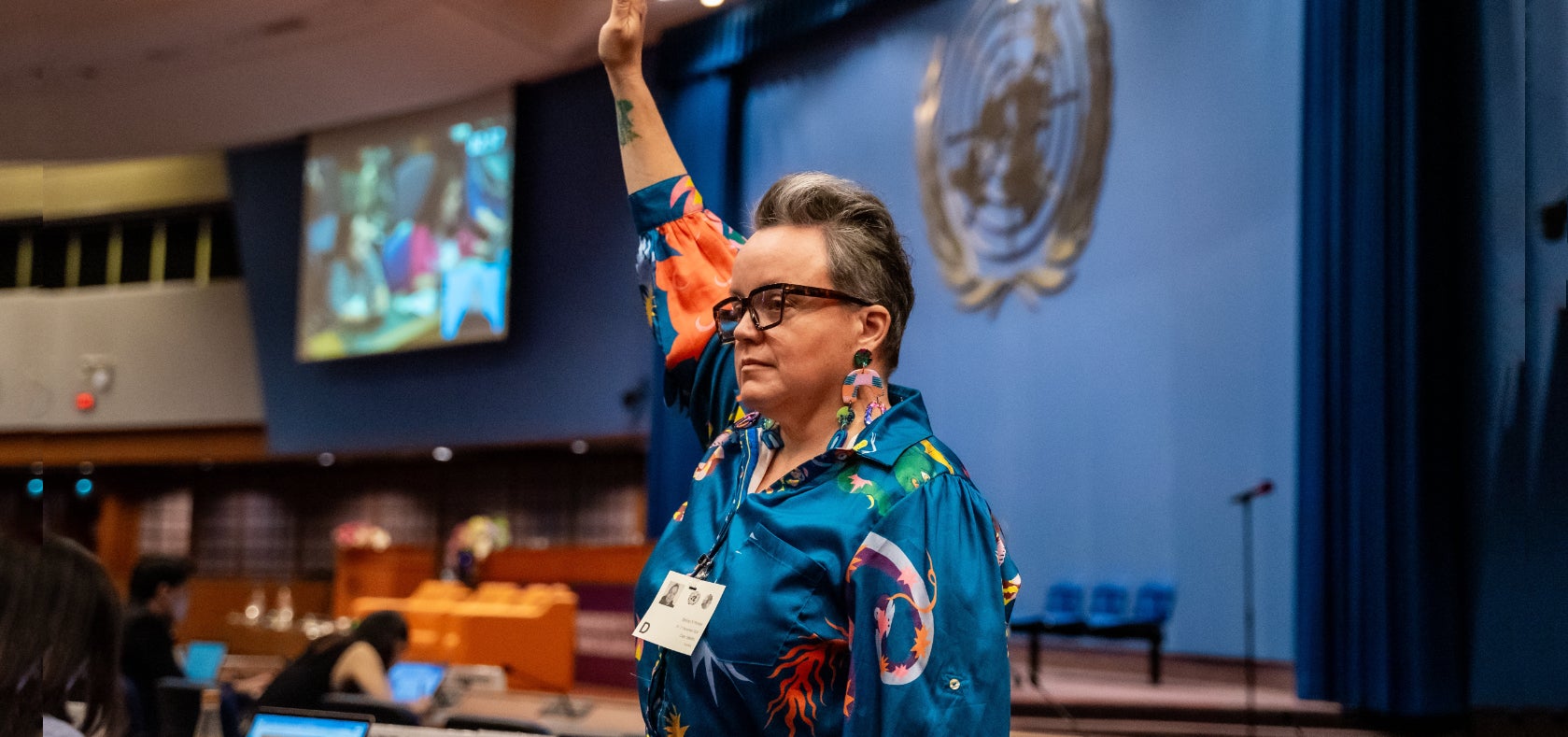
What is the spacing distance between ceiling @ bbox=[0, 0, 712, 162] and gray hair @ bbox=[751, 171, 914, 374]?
569 centimetres

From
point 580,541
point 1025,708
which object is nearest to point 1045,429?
point 1025,708

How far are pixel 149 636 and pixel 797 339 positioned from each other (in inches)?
141

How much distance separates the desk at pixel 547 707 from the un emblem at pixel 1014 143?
3.21 m

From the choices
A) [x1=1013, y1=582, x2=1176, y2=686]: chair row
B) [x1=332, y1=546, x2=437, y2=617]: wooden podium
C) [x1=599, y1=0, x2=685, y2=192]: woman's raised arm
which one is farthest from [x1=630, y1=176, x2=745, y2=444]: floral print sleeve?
[x1=332, y1=546, x2=437, y2=617]: wooden podium

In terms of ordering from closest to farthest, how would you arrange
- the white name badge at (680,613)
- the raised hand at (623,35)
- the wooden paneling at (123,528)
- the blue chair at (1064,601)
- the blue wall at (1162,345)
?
the white name badge at (680,613)
the raised hand at (623,35)
the blue wall at (1162,345)
the blue chair at (1064,601)
the wooden paneling at (123,528)

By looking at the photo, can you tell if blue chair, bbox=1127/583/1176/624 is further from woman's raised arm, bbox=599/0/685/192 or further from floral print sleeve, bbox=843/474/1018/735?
floral print sleeve, bbox=843/474/1018/735

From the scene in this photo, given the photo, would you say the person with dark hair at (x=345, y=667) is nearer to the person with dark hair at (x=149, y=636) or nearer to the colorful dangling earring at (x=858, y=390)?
the person with dark hair at (x=149, y=636)

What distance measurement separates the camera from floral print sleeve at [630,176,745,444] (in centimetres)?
149

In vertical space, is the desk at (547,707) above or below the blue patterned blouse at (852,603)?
below

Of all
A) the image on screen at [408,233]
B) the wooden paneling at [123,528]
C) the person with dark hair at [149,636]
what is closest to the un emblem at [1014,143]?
the image on screen at [408,233]

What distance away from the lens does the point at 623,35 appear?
1424 mm

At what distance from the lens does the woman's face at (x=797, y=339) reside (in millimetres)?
1158

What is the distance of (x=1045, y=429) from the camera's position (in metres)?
7.38

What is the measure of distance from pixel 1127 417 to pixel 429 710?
13.9 feet
